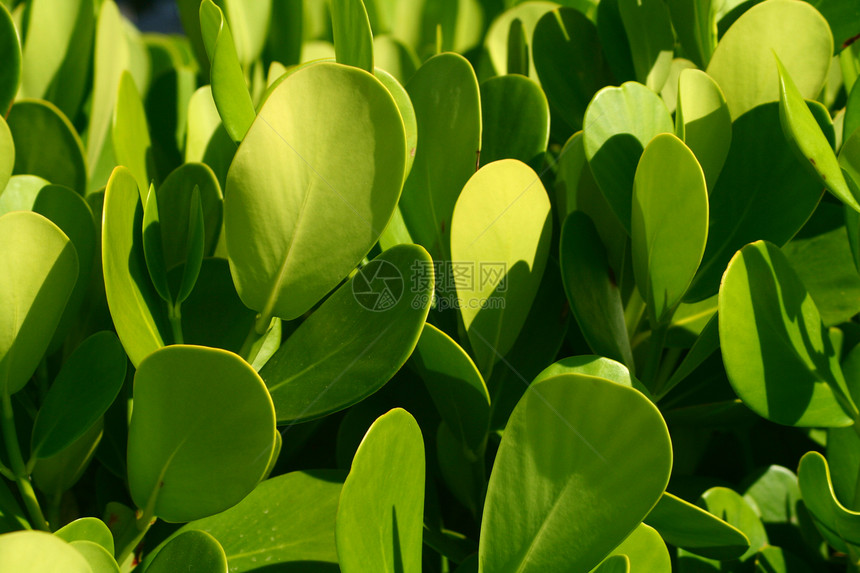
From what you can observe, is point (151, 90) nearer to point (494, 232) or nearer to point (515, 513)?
point (494, 232)

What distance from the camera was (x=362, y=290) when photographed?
406 mm

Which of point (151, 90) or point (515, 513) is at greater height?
point (151, 90)

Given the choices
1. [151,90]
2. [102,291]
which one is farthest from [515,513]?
[151,90]

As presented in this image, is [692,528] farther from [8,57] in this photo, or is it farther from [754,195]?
[8,57]

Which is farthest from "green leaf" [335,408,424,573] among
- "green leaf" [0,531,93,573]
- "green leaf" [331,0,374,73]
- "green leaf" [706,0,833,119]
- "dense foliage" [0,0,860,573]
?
"green leaf" [706,0,833,119]

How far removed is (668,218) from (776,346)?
0.32 feet

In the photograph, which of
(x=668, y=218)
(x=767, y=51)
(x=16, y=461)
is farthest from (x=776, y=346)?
(x=16, y=461)

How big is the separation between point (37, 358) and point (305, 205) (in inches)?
6.7

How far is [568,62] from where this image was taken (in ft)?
1.95

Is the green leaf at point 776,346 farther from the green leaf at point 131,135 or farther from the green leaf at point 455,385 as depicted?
the green leaf at point 131,135

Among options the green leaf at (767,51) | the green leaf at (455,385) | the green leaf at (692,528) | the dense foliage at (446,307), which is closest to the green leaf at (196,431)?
the dense foliage at (446,307)

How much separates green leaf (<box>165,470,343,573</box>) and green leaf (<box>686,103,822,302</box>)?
10.3 inches

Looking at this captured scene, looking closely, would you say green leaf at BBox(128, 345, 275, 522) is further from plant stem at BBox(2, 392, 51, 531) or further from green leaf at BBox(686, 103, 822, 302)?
green leaf at BBox(686, 103, 822, 302)

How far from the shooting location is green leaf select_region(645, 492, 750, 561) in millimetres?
382
